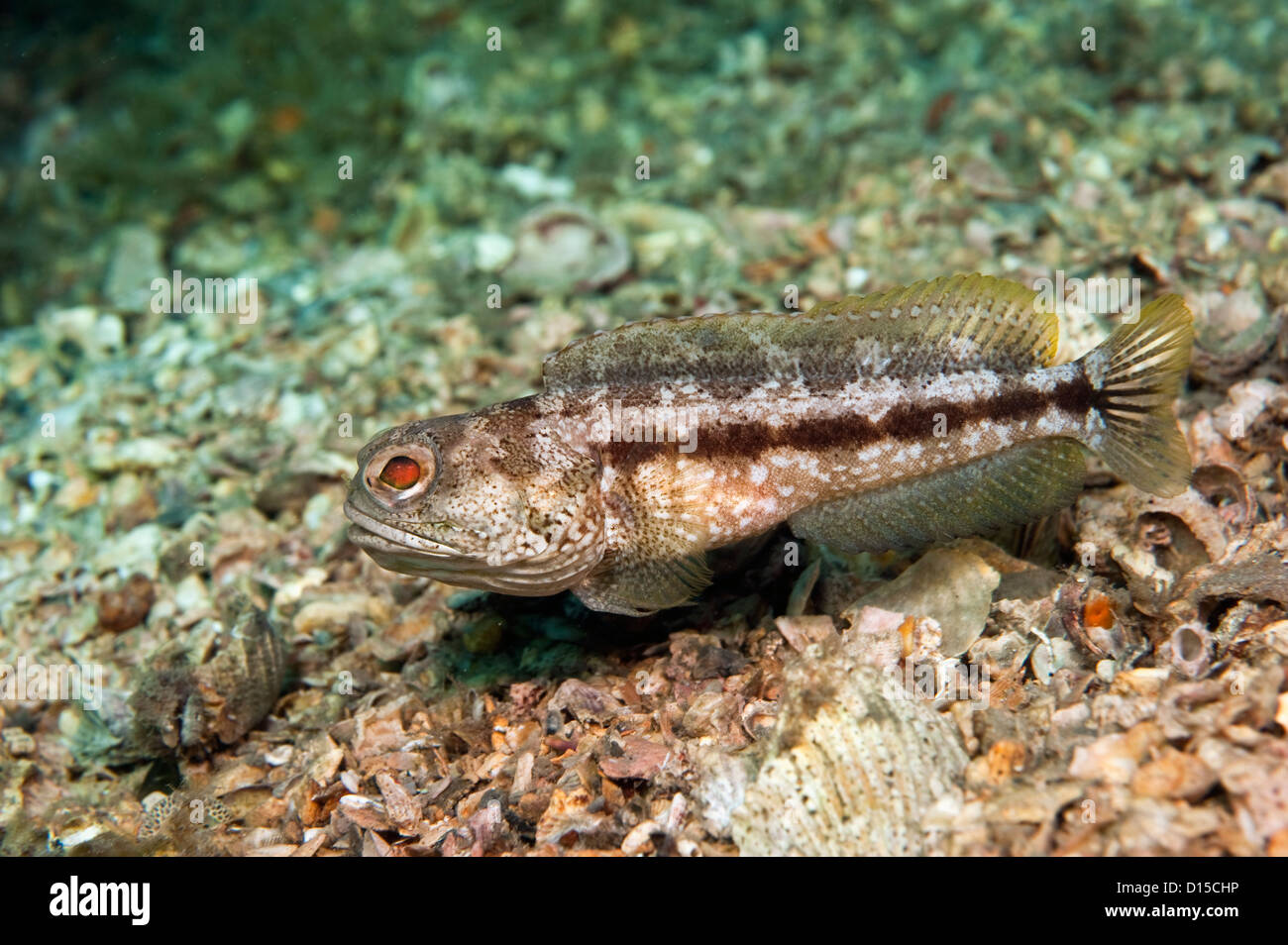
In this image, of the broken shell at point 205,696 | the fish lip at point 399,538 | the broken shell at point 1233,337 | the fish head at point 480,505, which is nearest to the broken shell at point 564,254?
the fish head at point 480,505

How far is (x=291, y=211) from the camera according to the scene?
332 inches

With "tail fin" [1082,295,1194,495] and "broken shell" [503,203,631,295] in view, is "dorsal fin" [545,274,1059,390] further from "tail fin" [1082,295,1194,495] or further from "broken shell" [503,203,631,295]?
"broken shell" [503,203,631,295]

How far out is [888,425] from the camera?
10.4 feet

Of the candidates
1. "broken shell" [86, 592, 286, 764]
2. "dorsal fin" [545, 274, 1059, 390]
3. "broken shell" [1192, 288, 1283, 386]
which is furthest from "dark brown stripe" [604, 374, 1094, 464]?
"broken shell" [86, 592, 286, 764]

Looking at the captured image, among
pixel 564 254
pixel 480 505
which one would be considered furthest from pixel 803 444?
pixel 564 254

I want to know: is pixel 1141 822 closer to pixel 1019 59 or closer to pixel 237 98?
pixel 1019 59

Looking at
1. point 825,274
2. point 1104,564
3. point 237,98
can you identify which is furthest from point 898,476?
point 237,98

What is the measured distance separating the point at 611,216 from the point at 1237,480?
485cm

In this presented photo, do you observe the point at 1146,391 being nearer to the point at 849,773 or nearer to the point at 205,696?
the point at 849,773

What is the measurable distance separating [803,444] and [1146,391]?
1275 mm

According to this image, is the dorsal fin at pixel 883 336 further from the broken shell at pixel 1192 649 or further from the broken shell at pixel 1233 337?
the broken shell at pixel 1233 337

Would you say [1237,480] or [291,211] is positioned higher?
[291,211]

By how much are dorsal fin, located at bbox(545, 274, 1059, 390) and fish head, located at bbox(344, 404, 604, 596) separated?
0.65 metres

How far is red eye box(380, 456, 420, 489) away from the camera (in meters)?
3.04
